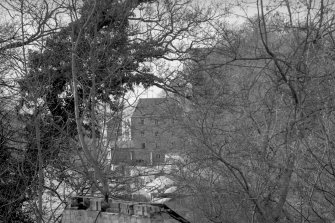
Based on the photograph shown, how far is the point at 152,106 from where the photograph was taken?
19062mm

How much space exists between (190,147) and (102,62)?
5819 millimetres

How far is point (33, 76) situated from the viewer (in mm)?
16406

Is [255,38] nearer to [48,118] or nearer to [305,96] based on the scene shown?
[305,96]

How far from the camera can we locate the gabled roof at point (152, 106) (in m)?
18.2

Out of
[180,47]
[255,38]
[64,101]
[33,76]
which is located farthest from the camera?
[180,47]

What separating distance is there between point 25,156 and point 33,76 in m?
2.64

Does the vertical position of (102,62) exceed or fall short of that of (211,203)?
it exceeds it

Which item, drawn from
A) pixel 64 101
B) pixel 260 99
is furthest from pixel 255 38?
pixel 64 101

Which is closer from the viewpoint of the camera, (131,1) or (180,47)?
(131,1)

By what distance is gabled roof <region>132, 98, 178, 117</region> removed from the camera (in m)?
18.2

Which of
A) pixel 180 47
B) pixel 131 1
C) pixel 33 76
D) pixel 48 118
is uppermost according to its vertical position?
pixel 131 1

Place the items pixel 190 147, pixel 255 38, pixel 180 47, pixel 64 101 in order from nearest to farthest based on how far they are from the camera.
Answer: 1. pixel 255 38
2. pixel 190 147
3. pixel 64 101
4. pixel 180 47

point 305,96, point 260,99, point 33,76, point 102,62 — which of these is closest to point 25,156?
point 33,76

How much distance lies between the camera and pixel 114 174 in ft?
55.8
